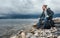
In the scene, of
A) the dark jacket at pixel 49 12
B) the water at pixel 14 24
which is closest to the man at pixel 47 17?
the dark jacket at pixel 49 12

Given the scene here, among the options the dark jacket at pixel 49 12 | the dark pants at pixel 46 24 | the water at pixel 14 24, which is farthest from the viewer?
the water at pixel 14 24

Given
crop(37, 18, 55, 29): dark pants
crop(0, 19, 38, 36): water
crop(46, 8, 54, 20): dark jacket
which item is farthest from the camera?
crop(0, 19, 38, 36): water

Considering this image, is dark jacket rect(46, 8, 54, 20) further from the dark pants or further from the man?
the dark pants

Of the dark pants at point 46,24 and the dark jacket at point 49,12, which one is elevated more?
the dark jacket at point 49,12

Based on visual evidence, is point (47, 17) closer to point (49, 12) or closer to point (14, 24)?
point (49, 12)

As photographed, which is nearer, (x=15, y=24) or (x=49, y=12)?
(x=49, y=12)

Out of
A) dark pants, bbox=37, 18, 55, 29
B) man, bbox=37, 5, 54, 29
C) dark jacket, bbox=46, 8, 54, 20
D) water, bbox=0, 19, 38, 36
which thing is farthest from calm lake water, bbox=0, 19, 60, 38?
dark jacket, bbox=46, 8, 54, 20

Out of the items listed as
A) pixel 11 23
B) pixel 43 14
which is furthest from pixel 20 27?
pixel 43 14

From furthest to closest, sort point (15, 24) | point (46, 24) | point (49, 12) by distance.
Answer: point (15, 24)
point (46, 24)
point (49, 12)

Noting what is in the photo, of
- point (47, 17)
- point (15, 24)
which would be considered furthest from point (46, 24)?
point (15, 24)

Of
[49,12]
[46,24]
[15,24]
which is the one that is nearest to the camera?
[49,12]

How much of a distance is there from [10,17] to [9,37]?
5.60ft

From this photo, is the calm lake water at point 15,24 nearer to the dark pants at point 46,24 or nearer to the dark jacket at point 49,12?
the dark pants at point 46,24

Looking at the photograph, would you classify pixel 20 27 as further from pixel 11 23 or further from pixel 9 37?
pixel 9 37
